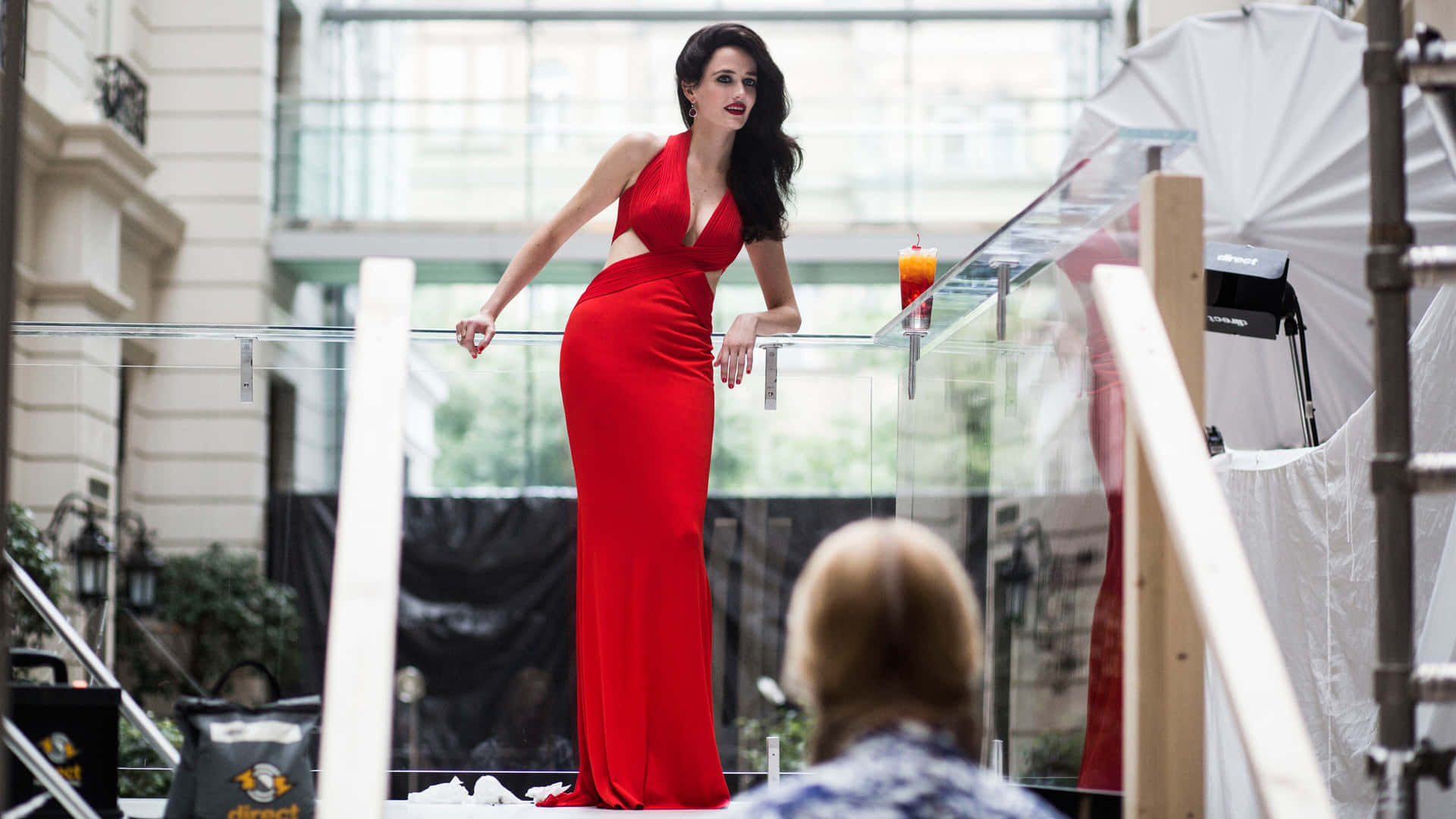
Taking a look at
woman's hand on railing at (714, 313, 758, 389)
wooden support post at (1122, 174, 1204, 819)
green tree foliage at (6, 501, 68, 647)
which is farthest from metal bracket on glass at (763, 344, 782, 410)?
green tree foliage at (6, 501, 68, 647)

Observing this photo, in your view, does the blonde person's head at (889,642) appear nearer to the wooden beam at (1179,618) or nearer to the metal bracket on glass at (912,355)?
the wooden beam at (1179,618)

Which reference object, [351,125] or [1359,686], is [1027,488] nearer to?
[1359,686]

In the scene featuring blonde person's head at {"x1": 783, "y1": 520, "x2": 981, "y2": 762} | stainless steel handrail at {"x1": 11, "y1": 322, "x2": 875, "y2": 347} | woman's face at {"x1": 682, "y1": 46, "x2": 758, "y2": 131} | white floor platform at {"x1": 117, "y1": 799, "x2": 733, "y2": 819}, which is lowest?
white floor platform at {"x1": 117, "y1": 799, "x2": 733, "y2": 819}

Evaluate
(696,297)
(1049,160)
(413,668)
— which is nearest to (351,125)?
(1049,160)

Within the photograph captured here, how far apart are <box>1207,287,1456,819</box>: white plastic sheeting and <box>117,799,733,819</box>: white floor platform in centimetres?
117

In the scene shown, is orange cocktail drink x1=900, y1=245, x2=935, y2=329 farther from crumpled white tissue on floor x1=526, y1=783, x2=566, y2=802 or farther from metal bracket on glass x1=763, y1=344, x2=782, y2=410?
crumpled white tissue on floor x1=526, y1=783, x2=566, y2=802

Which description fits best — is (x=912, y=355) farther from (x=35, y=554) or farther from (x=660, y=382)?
(x=35, y=554)

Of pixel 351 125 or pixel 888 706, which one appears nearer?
pixel 888 706

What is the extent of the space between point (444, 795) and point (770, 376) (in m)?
1.34

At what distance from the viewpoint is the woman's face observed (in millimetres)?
3270

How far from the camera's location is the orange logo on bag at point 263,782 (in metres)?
2.46

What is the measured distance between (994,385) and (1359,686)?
1020mm

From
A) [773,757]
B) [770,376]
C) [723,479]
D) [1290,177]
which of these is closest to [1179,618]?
[773,757]

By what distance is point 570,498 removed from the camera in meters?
4.25
